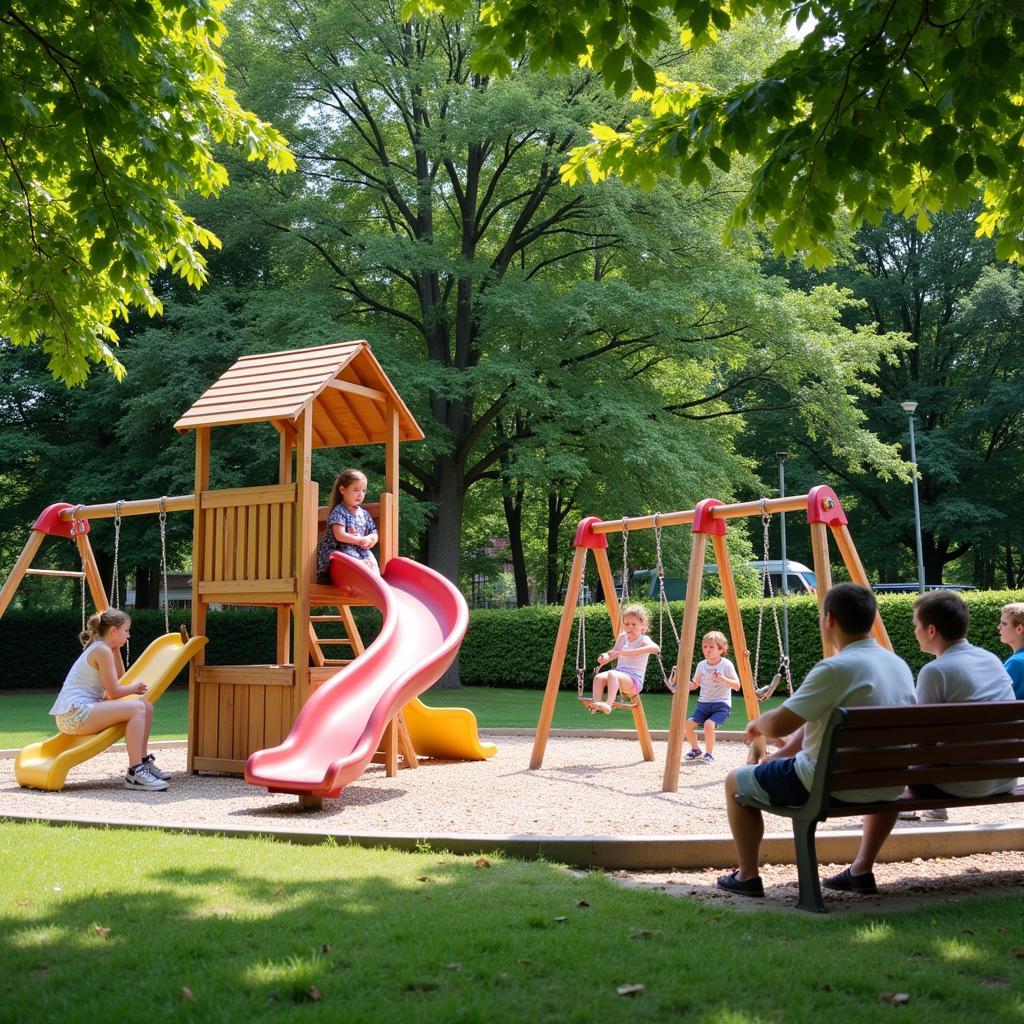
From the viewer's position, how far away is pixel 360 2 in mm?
23391

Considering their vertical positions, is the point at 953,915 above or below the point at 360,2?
below

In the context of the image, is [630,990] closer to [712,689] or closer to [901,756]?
[901,756]

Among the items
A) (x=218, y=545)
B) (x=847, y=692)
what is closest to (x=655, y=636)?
(x=218, y=545)

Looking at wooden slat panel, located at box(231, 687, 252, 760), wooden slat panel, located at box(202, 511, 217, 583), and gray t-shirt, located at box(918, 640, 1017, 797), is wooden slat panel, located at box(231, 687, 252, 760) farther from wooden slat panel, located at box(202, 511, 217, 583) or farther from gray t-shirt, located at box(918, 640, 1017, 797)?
gray t-shirt, located at box(918, 640, 1017, 797)

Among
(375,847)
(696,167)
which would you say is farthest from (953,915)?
(696,167)

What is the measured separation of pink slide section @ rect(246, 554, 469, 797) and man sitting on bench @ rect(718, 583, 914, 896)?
3493 mm

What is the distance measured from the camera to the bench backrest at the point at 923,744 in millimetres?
4766

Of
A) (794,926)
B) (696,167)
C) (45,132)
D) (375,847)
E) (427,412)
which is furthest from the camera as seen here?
(427,412)

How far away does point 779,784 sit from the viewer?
4.95 meters

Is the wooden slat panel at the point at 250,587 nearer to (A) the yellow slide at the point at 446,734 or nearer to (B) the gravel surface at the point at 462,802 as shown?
(B) the gravel surface at the point at 462,802

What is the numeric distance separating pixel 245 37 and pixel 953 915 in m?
24.9

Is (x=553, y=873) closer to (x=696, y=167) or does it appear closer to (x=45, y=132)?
(x=696, y=167)

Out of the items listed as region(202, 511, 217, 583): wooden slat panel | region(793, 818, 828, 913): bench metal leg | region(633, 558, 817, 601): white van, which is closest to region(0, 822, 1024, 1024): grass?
region(793, 818, 828, 913): bench metal leg

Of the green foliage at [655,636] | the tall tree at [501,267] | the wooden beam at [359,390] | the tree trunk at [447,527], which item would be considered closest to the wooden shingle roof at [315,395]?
the wooden beam at [359,390]
